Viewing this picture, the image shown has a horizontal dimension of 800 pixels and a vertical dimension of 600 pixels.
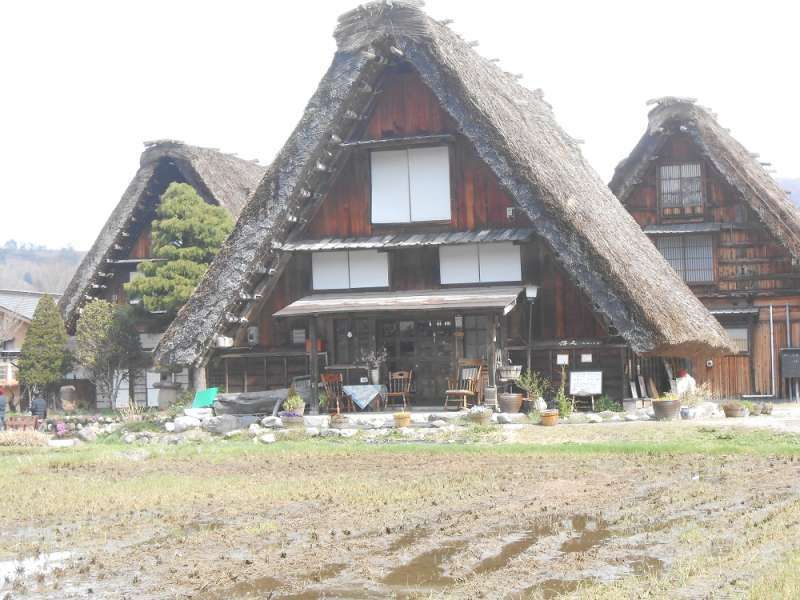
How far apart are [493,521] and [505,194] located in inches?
560

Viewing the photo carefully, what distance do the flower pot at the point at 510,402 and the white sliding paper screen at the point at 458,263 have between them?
364 cm

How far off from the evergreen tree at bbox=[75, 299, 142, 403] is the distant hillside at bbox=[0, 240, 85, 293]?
79.4 meters

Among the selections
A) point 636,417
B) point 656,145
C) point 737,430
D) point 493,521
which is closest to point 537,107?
point 656,145

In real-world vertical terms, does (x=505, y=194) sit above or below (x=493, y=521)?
above

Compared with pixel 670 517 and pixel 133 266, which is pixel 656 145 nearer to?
pixel 133 266

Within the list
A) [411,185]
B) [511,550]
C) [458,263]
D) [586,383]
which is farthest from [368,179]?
[511,550]

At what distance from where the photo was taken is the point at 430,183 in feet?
84.1

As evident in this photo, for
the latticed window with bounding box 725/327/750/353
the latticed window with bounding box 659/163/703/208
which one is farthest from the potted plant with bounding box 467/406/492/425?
the latticed window with bounding box 659/163/703/208

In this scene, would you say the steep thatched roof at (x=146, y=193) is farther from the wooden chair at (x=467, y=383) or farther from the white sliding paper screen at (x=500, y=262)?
the wooden chair at (x=467, y=383)

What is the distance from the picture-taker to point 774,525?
10.4 meters

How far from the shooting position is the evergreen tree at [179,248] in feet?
103

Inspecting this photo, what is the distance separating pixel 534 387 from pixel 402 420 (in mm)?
3243

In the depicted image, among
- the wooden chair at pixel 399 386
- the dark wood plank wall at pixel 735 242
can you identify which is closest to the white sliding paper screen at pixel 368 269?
the wooden chair at pixel 399 386

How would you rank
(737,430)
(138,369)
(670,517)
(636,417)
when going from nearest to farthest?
(670,517) < (737,430) < (636,417) < (138,369)
